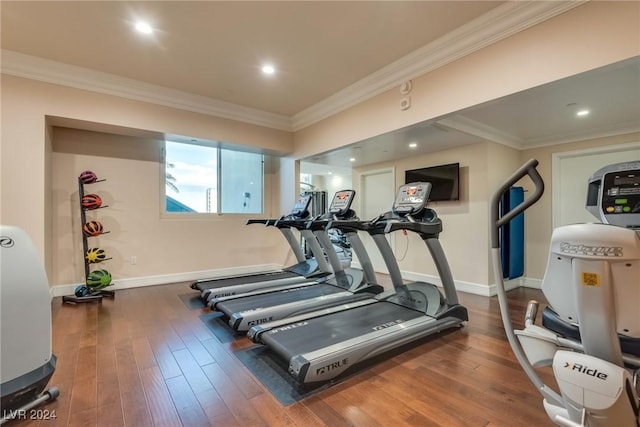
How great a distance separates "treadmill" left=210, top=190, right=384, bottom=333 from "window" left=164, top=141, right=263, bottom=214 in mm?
2113

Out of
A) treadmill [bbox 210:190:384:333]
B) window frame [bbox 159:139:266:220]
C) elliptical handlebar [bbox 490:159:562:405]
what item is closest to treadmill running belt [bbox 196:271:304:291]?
treadmill [bbox 210:190:384:333]

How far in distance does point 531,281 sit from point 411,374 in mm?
3935

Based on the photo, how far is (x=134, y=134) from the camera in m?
4.30

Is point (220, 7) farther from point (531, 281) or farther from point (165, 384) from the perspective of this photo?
point (531, 281)

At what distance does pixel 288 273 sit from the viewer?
477 centimetres

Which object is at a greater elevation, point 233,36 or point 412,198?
point 233,36

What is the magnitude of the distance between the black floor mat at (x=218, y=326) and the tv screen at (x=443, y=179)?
3.72 m

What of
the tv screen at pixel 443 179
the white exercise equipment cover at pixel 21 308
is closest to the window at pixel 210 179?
the tv screen at pixel 443 179

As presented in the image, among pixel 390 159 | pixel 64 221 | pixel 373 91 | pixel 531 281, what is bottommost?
pixel 531 281

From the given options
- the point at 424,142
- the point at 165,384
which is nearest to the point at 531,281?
the point at 424,142

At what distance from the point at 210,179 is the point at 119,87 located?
1937mm

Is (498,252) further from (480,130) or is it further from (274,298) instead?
(480,130)

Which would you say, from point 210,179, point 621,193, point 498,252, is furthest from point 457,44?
point 210,179

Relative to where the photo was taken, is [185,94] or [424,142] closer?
[185,94]
